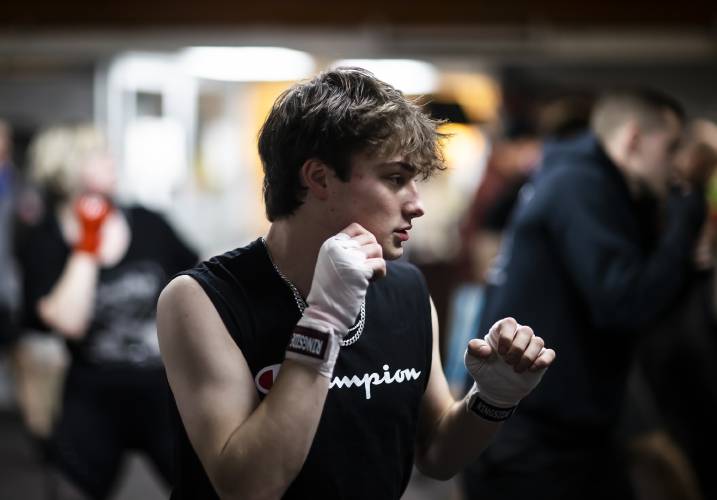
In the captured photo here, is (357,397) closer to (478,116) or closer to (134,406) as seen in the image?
(134,406)

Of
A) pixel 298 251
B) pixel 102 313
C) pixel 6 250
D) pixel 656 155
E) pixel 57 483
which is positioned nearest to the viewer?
pixel 298 251

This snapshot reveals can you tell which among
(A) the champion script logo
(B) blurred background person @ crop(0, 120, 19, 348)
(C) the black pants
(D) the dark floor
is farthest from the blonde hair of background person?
(B) blurred background person @ crop(0, 120, 19, 348)

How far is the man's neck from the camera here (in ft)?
6.39

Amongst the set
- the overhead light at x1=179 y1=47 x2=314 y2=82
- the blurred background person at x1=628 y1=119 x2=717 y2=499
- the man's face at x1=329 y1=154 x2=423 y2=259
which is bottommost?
Result: the overhead light at x1=179 y1=47 x2=314 y2=82

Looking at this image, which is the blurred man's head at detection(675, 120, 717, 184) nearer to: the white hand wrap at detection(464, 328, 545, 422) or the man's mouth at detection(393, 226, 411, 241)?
the white hand wrap at detection(464, 328, 545, 422)

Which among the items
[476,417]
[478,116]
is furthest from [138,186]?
[476,417]

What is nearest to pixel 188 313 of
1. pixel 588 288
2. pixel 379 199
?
pixel 379 199

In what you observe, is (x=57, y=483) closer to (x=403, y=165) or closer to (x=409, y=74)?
(x=403, y=165)

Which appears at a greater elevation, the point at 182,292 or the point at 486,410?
the point at 182,292

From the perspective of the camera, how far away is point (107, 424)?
3.97 meters

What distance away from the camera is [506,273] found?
10.8ft

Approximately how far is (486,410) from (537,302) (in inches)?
43.8

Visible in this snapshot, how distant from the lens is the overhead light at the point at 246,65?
8.38 meters

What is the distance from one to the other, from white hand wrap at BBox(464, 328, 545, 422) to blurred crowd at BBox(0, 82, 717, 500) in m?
1.04
